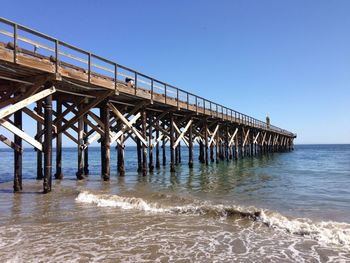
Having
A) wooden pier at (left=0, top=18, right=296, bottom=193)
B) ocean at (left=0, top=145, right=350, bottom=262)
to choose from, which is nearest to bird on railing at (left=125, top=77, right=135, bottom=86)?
wooden pier at (left=0, top=18, right=296, bottom=193)

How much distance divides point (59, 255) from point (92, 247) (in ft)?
1.86

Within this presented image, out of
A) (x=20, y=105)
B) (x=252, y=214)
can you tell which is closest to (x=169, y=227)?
(x=252, y=214)

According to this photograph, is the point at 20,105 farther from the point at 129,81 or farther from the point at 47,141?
the point at 129,81

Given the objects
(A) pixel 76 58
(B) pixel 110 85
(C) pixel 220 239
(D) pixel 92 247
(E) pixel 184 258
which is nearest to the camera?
(E) pixel 184 258

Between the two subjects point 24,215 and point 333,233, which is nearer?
point 333,233

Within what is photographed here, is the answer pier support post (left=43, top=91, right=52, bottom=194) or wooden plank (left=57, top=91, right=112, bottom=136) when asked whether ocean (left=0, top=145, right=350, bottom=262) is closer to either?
pier support post (left=43, top=91, right=52, bottom=194)

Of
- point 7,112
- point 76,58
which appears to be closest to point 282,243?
point 7,112

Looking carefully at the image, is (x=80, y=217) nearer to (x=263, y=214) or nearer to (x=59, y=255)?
(x=59, y=255)

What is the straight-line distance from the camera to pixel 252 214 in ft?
25.6

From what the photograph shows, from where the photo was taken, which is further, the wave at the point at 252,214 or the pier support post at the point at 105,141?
the pier support post at the point at 105,141

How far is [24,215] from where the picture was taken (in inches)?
305

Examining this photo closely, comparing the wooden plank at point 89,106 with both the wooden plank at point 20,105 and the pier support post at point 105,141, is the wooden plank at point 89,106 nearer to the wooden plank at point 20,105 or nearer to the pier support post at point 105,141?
the pier support post at point 105,141

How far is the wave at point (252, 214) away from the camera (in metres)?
6.21

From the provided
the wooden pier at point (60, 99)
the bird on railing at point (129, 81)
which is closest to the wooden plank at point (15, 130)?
the wooden pier at point (60, 99)
